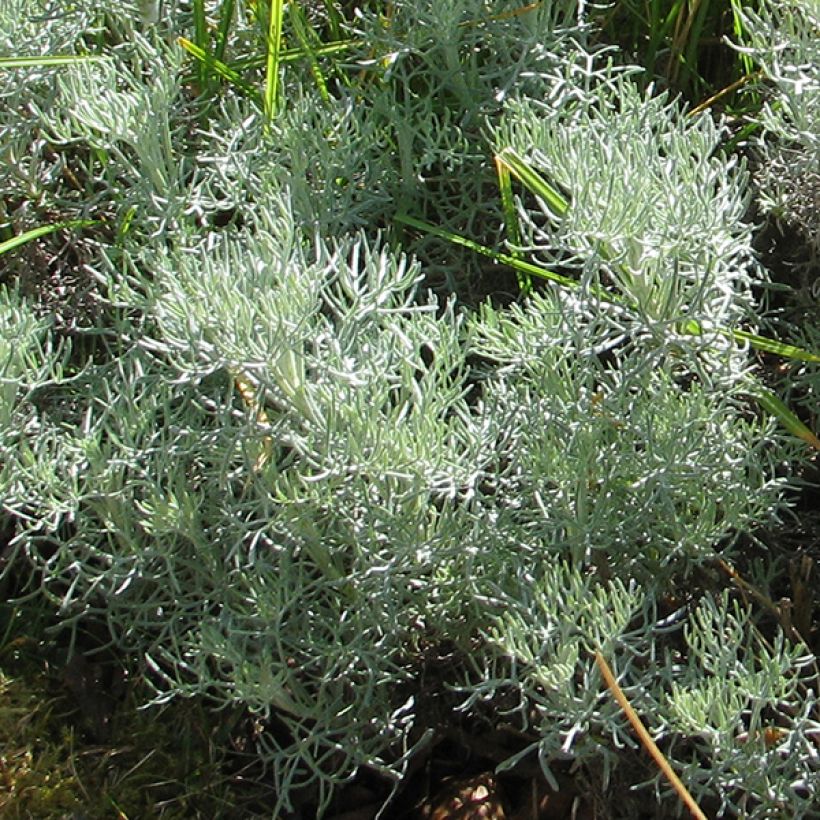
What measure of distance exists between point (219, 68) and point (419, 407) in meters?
0.65

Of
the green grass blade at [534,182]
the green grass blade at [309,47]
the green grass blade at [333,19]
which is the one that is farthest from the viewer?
the green grass blade at [333,19]

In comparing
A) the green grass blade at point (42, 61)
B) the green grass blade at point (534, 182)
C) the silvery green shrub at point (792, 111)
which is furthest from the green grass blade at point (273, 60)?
the silvery green shrub at point (792, 111)

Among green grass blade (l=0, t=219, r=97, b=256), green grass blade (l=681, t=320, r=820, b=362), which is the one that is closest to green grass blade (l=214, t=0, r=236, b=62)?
green grass blade (l=0, t=219, r=97, b=256)

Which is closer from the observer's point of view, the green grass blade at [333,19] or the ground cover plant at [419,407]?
the ground cover plant at [419,407]

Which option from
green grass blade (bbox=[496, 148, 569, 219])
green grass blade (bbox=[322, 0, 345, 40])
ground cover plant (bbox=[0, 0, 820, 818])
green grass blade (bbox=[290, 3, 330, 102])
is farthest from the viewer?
green grass blade (bbox=[322, 0, 345, 40])

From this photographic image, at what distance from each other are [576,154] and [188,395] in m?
0.56

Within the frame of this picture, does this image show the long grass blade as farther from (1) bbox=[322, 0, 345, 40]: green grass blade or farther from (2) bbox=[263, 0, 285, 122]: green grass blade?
(1) bbox=[322, 0, 345, 40]: green grass blade

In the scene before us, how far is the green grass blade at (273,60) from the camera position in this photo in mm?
1672

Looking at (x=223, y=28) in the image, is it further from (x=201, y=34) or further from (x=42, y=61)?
(x=42, y=61)

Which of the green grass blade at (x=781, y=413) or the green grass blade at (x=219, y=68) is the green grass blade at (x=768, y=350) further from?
the green grass blade at (x=219, y=68)

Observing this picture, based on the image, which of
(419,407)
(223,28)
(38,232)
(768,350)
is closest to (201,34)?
(223,28)

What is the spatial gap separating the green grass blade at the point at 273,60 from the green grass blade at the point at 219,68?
4cm

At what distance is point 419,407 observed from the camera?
138 cm

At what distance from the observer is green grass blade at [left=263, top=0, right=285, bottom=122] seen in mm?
1672
